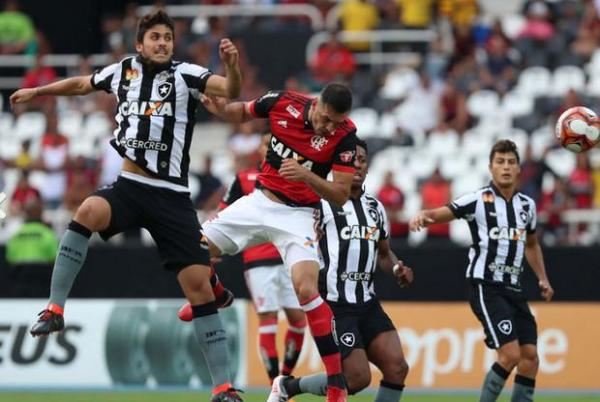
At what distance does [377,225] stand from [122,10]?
15.0 meters

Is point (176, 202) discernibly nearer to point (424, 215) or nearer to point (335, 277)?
point (335, 277)

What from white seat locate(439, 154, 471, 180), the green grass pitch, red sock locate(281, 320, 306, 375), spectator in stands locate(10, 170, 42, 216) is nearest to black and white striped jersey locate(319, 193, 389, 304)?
red sock locate(281, 320, 306, 375)

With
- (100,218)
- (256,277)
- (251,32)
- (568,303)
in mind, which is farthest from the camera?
(251,32)

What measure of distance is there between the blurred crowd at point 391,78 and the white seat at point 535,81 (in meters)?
0.12

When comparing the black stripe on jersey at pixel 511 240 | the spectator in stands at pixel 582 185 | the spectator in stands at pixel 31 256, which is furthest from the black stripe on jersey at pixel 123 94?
the spectator in stands at pixel 582 185

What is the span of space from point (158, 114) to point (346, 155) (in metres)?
1.41

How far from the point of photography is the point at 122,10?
84.0 feet

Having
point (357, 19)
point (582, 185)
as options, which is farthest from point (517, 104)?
point (357, 19)

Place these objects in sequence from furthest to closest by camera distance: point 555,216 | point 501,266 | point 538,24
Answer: point 538,24, point 555,216, point 501,266

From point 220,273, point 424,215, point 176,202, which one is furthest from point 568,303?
point 176,202

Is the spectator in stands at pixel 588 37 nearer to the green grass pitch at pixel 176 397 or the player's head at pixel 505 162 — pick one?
the green grass pitch at pixel 176 397

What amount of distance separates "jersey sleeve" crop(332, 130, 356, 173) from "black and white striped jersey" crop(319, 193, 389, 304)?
62 centimetres

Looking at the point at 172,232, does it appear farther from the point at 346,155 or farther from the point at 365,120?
the point at 365,120

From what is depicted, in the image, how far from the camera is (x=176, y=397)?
1468cm
